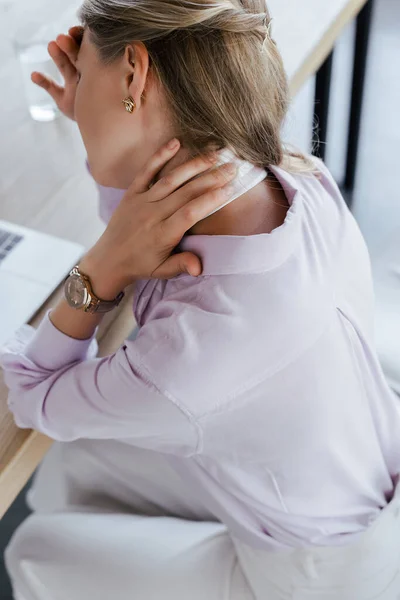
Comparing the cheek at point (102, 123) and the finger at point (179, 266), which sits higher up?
the cheek at point (102, 123)

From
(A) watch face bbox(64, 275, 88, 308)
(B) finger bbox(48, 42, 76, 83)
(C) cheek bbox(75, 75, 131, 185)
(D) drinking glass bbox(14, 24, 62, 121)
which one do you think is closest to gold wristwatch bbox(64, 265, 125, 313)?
(A) watch face bbox(64, 275, 88, 308)

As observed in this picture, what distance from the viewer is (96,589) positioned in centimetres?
98

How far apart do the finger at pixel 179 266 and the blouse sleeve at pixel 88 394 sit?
7 centimetres

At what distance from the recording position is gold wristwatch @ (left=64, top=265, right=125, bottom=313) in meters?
0.90

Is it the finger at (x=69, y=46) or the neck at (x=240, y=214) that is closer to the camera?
the neck at (x=240, y=214)

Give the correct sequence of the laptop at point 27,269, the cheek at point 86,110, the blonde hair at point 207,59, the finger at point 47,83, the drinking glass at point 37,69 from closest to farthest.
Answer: the blonde hair at point 207,59 < the cheek at point 86,110 < the laptop at point 27,269 < the finger at point 47,83 < the drinking glass at point 37,69

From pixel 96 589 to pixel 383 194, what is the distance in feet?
5.55

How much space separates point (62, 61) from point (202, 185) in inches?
12.6

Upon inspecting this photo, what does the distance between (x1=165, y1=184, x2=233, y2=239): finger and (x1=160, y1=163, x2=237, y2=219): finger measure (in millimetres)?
10

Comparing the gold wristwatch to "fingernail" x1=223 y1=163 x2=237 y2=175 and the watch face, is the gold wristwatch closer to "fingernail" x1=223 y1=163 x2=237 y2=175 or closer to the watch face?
the watch face

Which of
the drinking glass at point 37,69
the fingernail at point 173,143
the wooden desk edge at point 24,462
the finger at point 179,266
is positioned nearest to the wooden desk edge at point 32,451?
the wooden desk edge at point 24,462

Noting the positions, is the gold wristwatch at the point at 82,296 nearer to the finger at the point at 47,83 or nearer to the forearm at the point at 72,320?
the forearm at the point at 72,320

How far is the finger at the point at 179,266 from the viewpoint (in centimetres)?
79

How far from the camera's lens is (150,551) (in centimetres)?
100
